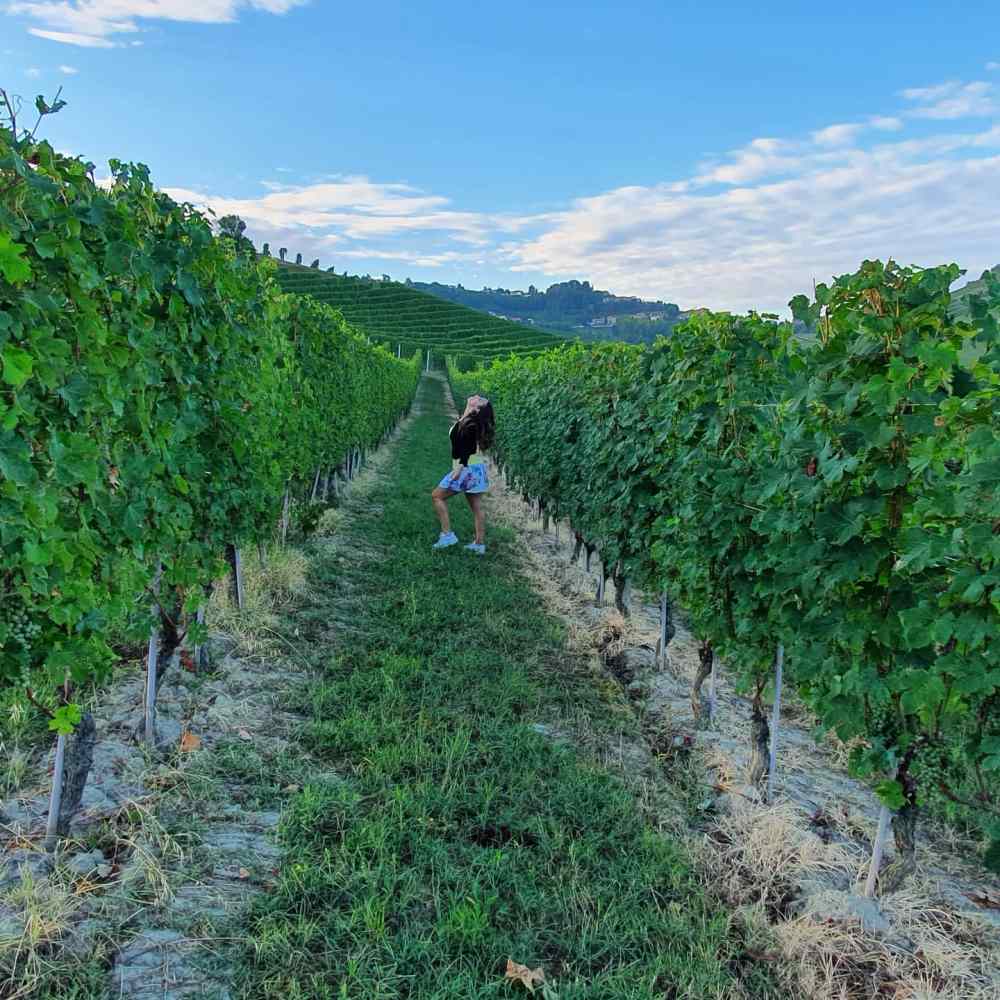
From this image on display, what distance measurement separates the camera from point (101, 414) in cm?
261

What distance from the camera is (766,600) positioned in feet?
11.8

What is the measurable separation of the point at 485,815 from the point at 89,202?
116 inches

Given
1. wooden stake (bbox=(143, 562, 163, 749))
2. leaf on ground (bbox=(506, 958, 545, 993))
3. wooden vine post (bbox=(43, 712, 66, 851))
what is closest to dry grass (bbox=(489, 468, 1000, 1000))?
leaf on ground (bbox=(506, 958, 545, 993))

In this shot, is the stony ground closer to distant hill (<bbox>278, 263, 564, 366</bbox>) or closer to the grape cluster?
the grape cluster

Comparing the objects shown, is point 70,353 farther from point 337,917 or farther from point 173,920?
point 337,917

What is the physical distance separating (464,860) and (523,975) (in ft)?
1.99

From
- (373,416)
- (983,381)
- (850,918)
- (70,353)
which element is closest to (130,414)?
(70,353)

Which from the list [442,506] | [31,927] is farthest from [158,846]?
[442,506]

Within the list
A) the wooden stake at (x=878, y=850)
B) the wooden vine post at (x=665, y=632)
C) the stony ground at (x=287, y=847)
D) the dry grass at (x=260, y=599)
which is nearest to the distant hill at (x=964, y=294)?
the wooden stake at (x=878, y=850)

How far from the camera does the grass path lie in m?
2.31

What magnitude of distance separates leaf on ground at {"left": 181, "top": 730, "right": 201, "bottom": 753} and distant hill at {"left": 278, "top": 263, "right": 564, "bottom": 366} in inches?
2593

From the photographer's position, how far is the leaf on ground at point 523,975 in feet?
7.47

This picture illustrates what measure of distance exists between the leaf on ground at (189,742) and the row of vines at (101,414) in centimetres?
53

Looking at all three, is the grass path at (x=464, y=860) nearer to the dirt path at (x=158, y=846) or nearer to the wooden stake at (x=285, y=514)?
the dirt path at (x=158, y=846)
